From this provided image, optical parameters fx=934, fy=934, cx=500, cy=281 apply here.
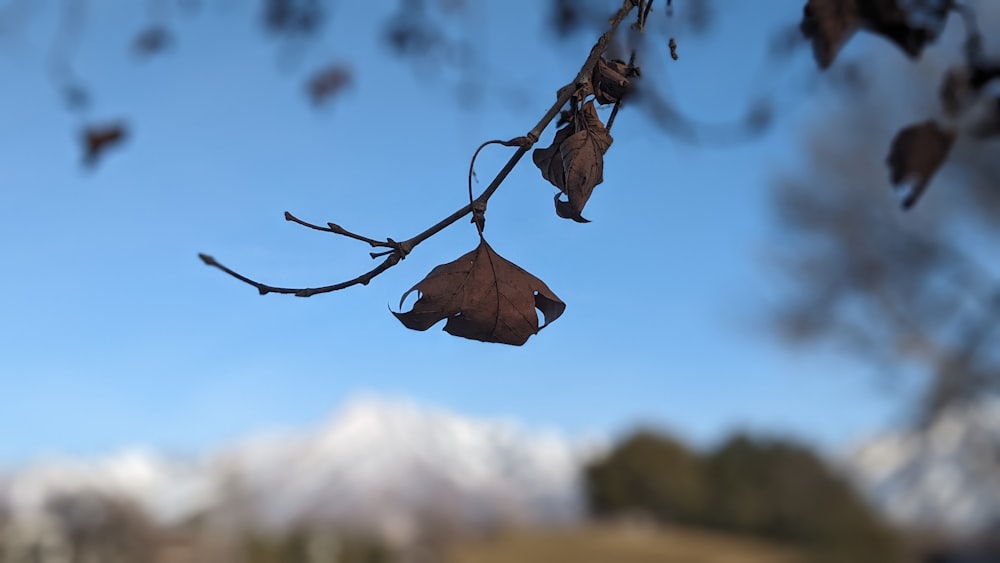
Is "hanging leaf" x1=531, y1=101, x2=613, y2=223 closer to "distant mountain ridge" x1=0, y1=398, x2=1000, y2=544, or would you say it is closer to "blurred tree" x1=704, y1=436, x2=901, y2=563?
"distant mountain ridge" x1=0, y1=398, x2=1000, y2=544

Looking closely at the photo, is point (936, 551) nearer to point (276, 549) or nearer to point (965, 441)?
point (965, 441)

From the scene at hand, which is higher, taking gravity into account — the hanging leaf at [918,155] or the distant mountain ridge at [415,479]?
the distant mountain ridge at [415,479]

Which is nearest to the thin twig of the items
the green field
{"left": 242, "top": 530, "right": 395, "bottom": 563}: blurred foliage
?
{"left": 242, "top": 530, "right": 395, "bottom": 563}: blurred foliage

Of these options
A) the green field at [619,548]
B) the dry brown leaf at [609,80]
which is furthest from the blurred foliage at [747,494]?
the dry brown leaf at [609,80]

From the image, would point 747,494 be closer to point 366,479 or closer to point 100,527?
point 366,479

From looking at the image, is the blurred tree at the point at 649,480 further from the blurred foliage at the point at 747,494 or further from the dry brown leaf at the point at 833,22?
the dry brown leaf at the point at 833,22

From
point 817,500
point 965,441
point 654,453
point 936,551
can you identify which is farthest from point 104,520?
point 936,551
